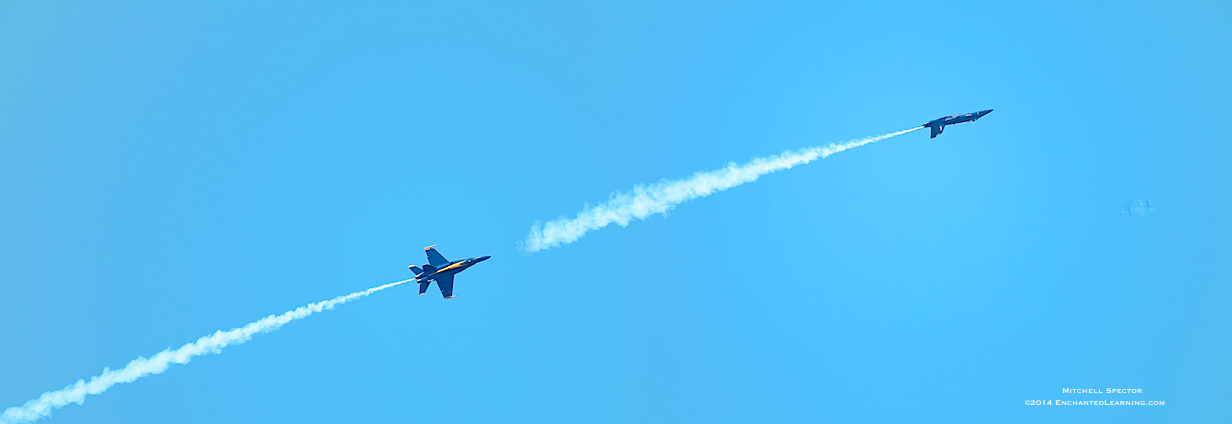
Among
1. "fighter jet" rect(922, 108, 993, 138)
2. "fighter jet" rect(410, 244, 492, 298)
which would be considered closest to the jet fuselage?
"fighter jet" rect(410, 244, 492, 298)

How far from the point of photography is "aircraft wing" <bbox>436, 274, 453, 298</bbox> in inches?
2667

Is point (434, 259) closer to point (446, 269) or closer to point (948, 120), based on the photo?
point (446, 269)

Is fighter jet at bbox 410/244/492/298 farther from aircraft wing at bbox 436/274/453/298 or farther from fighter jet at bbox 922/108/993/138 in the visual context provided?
fighter jet at bbox 922/108/993/138

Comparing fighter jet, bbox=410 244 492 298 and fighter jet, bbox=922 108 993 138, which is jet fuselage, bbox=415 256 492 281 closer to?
fighter jet, bbox=410 244 492 298

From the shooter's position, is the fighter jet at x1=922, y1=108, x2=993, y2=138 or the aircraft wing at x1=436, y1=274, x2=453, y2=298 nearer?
the aircraft wing at x1=436, y1=274, x2=453, y2=298

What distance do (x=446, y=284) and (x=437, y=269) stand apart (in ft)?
6.00

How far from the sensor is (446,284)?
68.2 metres

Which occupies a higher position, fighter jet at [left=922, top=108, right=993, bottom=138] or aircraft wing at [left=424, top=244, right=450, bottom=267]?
fighter jet at [left=922, top=108, right=993, bottom=138]

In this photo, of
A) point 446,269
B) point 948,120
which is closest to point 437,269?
point 446,269

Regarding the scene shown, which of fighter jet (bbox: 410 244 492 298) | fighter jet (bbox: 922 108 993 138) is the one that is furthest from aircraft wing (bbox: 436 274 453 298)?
fighter jet (bbox: 922 108 993 138)

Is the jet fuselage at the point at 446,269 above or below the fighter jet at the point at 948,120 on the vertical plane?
below

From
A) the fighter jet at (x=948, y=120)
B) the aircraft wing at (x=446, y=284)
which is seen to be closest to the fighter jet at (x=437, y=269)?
the aircraft wing at (x=446, y=284)

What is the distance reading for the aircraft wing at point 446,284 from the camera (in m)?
67.8

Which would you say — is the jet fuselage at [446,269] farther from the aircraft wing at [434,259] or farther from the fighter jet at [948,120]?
the fighter jet at [948,120]
